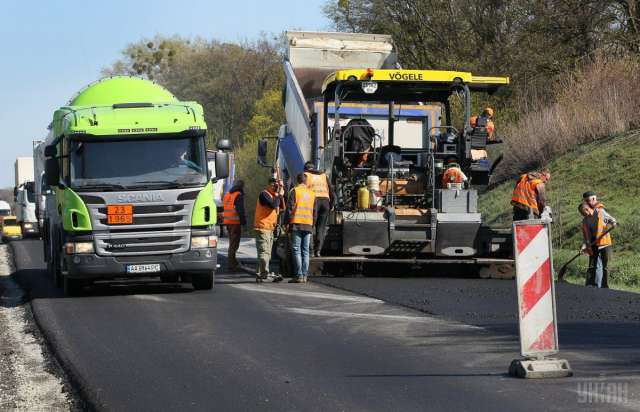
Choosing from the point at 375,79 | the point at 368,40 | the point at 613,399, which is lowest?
the point at 613,399

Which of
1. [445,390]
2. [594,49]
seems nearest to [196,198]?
[445,390]

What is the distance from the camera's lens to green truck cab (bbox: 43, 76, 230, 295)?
15.7 meters

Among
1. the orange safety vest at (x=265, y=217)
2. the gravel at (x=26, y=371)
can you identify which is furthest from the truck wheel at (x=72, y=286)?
the orange safety vest at (x=265, y=217)

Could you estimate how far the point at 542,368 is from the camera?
8812 mm

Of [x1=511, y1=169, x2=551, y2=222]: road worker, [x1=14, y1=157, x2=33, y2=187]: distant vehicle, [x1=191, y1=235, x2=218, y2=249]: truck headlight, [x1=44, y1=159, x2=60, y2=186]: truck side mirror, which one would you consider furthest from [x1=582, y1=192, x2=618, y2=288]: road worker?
[x1=14, y1=157, x2=33, y2=187]: distant vehicle

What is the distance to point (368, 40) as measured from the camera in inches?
960

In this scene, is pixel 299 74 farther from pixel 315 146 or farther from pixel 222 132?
pixel 222 132

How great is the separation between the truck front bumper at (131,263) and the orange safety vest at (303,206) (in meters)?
1.85

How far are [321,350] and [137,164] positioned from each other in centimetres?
622

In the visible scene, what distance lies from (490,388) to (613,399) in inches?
37.1

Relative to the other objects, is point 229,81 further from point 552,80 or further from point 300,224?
point 300,224

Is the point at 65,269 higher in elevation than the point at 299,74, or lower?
lower

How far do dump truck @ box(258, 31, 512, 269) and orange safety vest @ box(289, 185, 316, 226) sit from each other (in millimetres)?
760

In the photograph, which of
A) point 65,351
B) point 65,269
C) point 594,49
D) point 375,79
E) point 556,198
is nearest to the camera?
point 65,351
